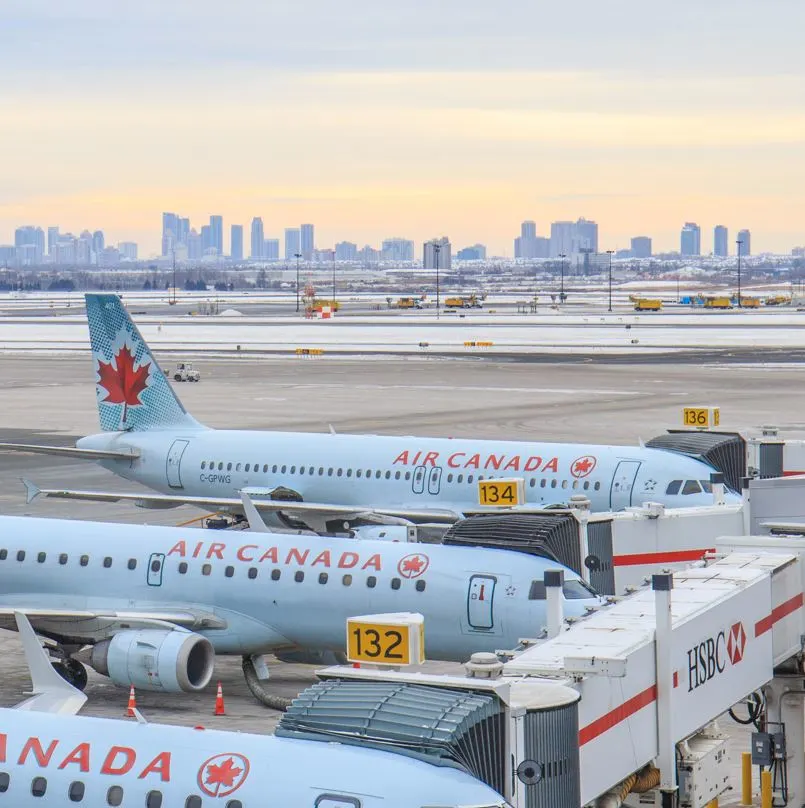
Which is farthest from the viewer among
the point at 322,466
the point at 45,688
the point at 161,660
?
the point at 322,466

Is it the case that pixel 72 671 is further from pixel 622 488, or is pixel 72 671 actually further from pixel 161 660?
pixel 622 488

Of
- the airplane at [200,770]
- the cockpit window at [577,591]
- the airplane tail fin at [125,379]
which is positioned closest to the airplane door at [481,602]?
the cockpit window at [577,591]

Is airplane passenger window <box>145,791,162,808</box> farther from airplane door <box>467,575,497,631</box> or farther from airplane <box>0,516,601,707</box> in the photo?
airplane door <box>467,575,497,631</box>

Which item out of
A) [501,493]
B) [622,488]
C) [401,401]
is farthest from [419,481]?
[401,401]

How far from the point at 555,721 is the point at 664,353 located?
12577 cm

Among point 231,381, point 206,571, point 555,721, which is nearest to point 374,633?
point 555,721

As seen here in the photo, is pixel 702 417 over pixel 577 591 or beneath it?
over

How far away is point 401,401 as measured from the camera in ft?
313

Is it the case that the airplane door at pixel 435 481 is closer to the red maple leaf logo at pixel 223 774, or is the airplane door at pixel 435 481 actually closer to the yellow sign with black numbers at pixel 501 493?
the yellow sign with black numbers at pixel 501 493

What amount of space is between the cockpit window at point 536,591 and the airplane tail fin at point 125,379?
2630cm

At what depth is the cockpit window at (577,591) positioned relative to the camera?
91.1 ft

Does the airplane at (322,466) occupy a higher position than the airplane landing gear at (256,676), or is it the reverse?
the airplane at (322,466)

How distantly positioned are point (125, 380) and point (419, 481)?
434 inches

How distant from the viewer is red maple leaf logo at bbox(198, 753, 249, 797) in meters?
16.4
